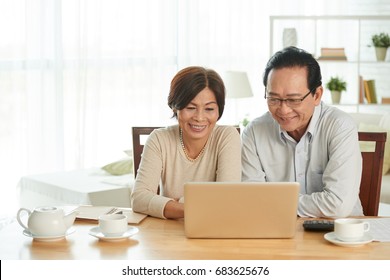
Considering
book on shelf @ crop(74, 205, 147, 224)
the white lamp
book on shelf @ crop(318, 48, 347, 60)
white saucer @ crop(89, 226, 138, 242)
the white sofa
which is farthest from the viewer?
book on shelf @ crop(318, 48, 347, 60)

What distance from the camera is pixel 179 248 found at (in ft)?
6.77

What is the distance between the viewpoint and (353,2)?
7.28 m

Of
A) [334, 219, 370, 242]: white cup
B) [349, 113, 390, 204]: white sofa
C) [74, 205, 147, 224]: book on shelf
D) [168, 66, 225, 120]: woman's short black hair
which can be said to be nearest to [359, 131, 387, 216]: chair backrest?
[168, 66, 225, 120]: woman's short black hair

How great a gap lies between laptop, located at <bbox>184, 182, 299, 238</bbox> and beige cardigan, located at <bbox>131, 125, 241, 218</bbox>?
0.55 metres

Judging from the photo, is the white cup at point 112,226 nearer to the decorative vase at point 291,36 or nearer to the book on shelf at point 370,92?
the decorative vase at point 291,36

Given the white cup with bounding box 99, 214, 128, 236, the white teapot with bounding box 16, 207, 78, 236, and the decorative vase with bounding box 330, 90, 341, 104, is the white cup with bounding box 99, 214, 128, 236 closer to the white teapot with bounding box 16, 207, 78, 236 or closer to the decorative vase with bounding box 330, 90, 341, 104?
the white teapot with bounding box 16, 207, 78, 236

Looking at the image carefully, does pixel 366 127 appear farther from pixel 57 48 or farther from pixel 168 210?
pixel 168 210

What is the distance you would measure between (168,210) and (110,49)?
4.07 meters

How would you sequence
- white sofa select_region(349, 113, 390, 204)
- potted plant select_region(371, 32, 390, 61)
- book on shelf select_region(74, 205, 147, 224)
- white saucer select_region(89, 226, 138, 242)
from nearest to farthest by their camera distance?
white saucer select_region(89, 226, 138, 242) → book on shelf select_region(74, 205, 147, 224) → white sofa select_region(349, 113, 390, 204) → potted plant select_region(371, 32, 390, 61)

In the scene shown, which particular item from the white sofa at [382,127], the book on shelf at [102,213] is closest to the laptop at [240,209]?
the book on shelf at [102,213]

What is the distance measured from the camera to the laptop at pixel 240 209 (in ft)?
6.84

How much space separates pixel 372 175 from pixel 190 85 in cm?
81

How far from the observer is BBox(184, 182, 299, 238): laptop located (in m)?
2.08

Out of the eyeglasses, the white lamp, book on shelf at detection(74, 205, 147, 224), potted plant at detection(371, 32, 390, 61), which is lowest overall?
book on shelf at detection(74, 205, 147, 224)
